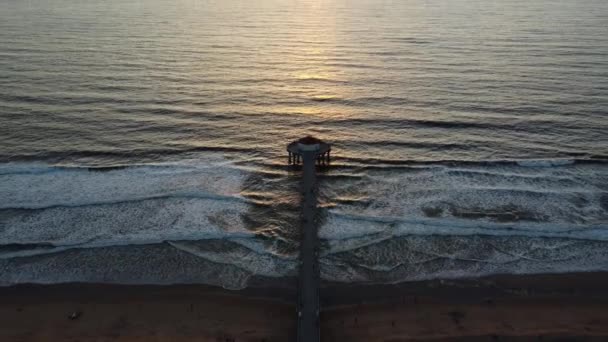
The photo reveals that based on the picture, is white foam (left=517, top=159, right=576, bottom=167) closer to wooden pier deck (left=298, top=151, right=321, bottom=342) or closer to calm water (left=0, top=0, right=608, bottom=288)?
calm water (left=0, top=0, right=608, bottom=288)

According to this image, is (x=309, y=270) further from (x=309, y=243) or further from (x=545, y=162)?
(x=545, y=162)

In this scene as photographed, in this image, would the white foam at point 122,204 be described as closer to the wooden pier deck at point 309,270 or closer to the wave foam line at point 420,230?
the wooden pier deck at point 309,270

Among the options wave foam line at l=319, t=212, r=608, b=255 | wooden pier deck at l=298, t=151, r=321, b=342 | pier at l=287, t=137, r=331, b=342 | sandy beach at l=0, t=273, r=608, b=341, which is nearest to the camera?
wooden pier deck at l=298, t=151, r=321, b=342

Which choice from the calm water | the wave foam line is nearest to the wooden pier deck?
the calm water

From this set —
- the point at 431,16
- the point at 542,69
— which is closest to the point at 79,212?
the point at 542,69

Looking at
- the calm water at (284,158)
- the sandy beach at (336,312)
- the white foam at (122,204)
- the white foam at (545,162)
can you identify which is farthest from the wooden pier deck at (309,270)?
the white foam at (545,162)

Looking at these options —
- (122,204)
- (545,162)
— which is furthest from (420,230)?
(122,204)
